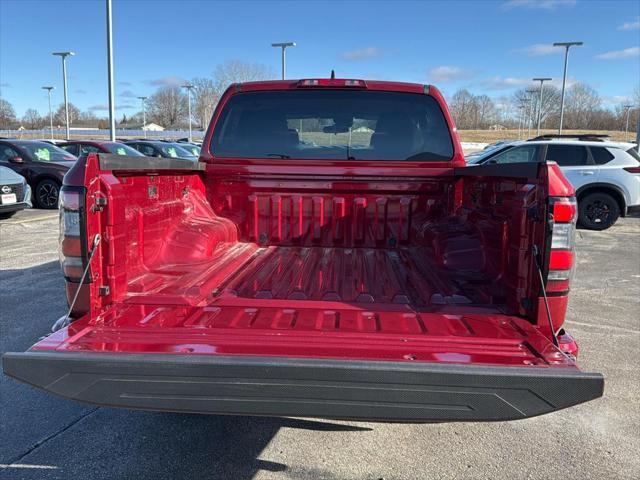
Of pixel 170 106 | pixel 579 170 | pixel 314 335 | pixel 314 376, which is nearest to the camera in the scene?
pixel 314 376

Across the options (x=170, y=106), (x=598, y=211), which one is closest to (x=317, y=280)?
(x=598, y=211)

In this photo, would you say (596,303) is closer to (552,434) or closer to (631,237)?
(552,434)

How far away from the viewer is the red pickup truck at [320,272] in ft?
6.26

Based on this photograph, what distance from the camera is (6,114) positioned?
3903 inches

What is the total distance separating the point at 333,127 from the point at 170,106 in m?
122

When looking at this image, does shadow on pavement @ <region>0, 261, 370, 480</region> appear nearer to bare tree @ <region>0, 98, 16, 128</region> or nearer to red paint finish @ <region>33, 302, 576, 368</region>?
red paint finish @ <region>33, 302, 576, 368</region>

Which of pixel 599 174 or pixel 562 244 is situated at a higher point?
pixel 599 174

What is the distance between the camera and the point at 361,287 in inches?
118

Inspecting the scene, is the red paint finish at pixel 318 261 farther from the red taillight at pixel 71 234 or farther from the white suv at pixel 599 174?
the white suv at pixel 599 174

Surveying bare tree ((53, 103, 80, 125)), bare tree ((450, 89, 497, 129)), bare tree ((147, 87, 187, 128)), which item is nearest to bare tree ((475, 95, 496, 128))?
bare tree ((450, 89, 497, 129))

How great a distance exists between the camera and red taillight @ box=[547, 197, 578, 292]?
2.21 meters

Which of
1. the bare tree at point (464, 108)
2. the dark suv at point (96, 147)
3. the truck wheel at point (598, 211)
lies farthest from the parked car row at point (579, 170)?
the bare tree at point (464, 108)

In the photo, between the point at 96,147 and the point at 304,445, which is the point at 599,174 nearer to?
the point at 304,445

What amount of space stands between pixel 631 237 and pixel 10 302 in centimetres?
1173
